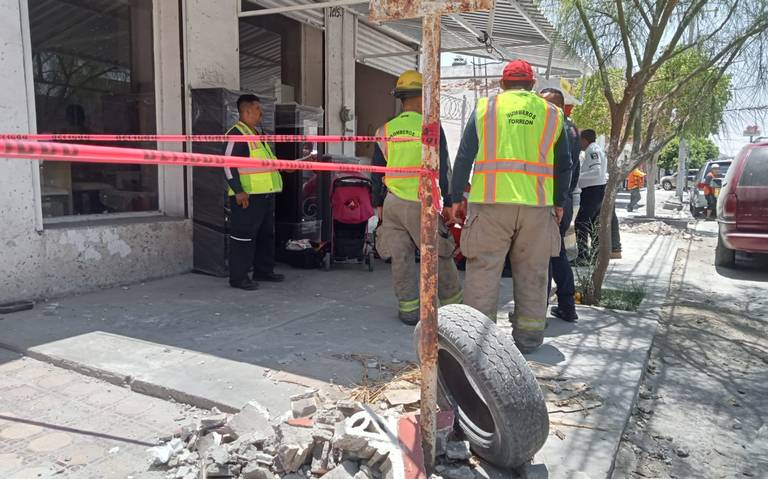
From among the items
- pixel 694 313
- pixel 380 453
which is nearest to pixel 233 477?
pixel 380 453

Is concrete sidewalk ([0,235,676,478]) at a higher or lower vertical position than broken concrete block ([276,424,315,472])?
lower

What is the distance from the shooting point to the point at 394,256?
15.4 feet

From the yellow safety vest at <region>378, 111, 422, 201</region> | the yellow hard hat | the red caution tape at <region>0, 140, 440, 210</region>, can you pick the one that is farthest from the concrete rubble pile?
the yellow hard hat

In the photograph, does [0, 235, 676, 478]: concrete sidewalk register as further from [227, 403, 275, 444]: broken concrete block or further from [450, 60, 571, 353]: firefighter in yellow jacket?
[450, 60, 571, 353]: firefighter in yellow jacket

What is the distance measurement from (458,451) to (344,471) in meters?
0.58

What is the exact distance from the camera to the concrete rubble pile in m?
2.32

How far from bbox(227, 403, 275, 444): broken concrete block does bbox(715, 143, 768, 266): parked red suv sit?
7.55 m

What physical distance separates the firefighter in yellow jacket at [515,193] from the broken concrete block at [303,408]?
1484 millimetres

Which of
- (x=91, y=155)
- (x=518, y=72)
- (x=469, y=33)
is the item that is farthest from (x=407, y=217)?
(x=469, y=33)

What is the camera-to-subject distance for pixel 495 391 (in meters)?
2.46

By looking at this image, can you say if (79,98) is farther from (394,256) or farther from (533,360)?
(533,360)

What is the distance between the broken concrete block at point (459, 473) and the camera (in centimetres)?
247

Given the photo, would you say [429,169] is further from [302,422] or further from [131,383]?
[131,383]

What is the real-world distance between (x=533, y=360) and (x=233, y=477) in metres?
2.27
